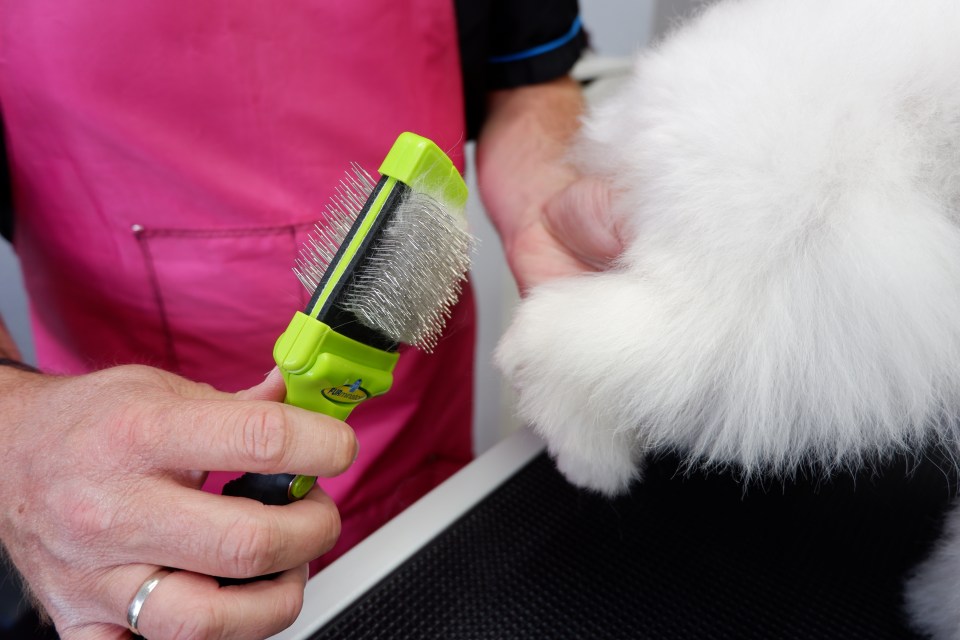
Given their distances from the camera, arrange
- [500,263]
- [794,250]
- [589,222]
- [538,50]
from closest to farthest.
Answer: [794,250] → [589,222] → [538,50] → [500,263]

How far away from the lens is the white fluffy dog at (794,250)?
0.31 m

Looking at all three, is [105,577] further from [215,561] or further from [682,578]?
[682,578]

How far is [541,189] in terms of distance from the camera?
69cm

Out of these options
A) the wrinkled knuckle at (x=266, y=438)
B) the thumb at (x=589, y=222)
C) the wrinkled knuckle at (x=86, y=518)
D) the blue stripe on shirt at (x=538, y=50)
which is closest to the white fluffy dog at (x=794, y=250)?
the thumb at (x=589, y=222)

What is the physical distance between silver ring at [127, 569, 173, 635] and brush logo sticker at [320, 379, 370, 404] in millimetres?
130

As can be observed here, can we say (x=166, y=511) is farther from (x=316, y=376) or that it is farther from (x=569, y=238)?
(x=569, y=238)

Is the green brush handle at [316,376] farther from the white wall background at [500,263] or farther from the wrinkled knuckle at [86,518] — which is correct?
the white wall background at [500,263]

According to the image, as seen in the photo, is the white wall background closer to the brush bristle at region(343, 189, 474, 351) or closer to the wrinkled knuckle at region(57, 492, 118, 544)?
the brush bristle at region(343, 189, 474, 351)

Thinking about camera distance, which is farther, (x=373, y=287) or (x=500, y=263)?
(x=500, y=263)

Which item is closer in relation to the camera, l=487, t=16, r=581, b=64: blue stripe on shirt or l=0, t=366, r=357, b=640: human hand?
l=0, t=366, r=357, b=640: human hand

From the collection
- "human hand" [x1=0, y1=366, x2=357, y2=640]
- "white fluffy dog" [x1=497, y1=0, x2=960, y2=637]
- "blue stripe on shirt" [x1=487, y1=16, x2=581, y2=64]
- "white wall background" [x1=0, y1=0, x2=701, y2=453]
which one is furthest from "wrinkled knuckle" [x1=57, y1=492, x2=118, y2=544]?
"white wall background" [x1=0, y1=0, x2=701, y2=453]

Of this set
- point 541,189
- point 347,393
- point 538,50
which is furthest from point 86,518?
point 538,50

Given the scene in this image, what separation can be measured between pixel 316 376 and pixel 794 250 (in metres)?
0.25

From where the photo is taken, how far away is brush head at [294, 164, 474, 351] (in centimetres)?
37
